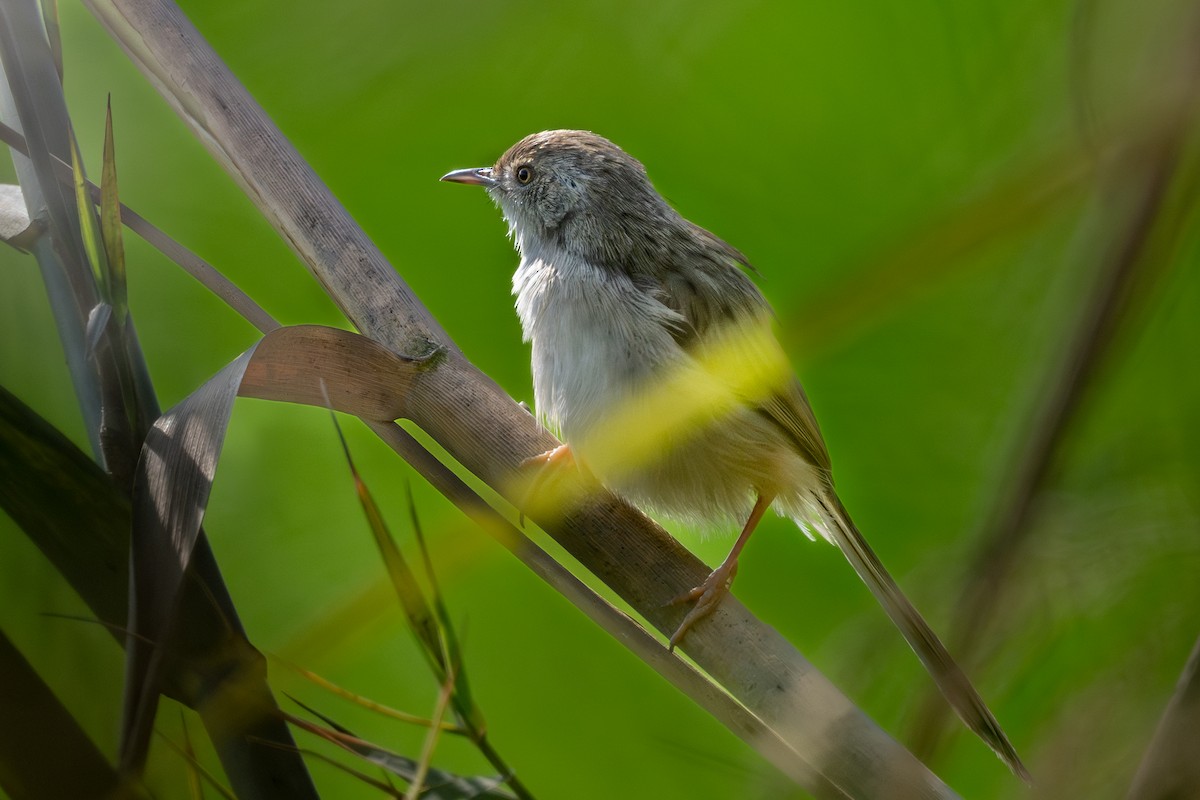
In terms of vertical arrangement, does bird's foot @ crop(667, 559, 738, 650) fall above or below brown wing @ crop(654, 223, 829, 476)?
below

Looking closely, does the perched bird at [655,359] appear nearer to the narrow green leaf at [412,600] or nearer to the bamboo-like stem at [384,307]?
the bamboo-like stem at [384,307]

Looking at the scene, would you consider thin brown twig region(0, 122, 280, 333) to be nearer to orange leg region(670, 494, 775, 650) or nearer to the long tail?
orange leg region(670, 494, 775, 650)

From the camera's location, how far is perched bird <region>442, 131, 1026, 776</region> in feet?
5.56

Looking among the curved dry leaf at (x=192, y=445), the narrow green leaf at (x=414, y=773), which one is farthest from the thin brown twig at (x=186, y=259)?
the narrow green leaf at (x=414, y=773)

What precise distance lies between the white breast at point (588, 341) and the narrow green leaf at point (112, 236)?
2.99ft

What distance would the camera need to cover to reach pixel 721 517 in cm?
202

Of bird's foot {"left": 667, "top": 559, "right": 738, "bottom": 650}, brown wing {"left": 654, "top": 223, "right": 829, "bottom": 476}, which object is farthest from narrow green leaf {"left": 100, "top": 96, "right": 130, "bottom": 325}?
brown wing {"left": 654, "top": 223, "right": 829, "bottom": 476}

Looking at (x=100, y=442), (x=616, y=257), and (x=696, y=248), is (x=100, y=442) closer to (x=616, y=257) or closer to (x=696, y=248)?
(x=616, y=257)

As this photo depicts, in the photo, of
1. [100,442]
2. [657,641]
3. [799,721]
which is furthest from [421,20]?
[799,721]

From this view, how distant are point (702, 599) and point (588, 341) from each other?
0.68 metres

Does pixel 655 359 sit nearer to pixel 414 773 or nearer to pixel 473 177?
pixel 473 177

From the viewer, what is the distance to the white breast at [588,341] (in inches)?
66.6

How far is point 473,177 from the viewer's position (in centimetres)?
195

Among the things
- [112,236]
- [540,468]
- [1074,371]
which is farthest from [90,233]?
[1074,371]
